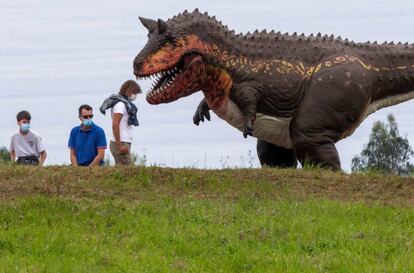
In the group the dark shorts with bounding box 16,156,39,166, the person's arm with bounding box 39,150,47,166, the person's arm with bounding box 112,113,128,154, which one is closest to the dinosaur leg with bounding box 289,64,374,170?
the person's arm with bounding box 112,113,128,154

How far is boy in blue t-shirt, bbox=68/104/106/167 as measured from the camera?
19078 millimetres

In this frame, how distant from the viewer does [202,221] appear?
15.2m

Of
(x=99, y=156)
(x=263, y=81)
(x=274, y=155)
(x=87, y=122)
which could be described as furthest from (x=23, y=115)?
(x=274, y=155)

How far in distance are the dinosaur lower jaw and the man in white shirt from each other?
0.73 metres

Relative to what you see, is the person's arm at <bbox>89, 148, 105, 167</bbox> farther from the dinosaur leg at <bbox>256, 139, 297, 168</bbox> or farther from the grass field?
the dinosaur leg at <bbox>256, 139, 297, 168</bbox>

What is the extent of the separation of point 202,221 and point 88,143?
422cm

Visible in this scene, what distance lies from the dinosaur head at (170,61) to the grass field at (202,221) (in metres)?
1.53

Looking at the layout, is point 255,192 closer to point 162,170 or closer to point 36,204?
A: point 162,170

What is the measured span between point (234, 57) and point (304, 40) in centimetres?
98

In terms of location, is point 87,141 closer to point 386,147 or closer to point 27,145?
point 27,145

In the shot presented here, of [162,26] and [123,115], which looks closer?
[162,26]

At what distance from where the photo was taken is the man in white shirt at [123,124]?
1931cm

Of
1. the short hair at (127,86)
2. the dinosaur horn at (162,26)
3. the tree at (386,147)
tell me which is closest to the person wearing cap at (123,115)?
the short hair at (127,86)

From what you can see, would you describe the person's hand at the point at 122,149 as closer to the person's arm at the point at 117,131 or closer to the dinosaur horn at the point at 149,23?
the person's arm at the point at 117,131
